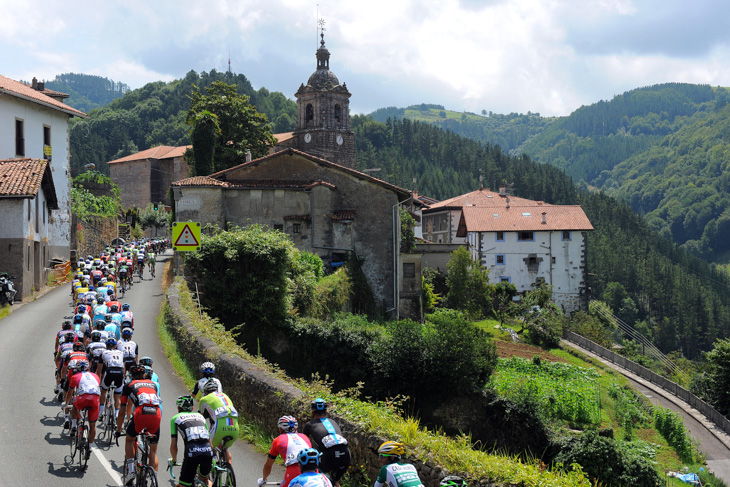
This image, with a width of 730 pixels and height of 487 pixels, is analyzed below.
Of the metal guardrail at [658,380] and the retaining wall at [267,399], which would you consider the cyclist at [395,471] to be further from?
the metal guardrail at [658,380]

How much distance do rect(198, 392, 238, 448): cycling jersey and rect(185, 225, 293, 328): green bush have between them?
15040 millimetres

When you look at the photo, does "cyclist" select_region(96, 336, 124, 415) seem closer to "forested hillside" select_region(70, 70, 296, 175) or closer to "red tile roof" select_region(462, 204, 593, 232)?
"red tile roof" select_region(462, 204, 593, 232)

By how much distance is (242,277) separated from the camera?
25.7 meters

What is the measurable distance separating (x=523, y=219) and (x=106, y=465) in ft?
208

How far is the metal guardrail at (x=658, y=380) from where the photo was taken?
3825 cm

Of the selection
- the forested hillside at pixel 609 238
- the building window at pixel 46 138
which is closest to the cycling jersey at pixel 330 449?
the building window at pixel 46 138

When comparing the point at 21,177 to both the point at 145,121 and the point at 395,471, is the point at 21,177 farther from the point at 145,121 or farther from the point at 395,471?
the point at 145,121

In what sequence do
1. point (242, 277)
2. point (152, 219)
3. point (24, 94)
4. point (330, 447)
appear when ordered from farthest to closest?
point (152, 219)
point (24, 94)
point (242, 277)
point (330, 447)

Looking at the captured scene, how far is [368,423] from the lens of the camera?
35.5ft

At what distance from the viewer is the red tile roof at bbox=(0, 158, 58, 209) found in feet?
93.5

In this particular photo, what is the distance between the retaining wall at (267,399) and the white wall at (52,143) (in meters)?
24.0

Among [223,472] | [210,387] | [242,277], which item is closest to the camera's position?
[223,472]

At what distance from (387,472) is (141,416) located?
384 cm

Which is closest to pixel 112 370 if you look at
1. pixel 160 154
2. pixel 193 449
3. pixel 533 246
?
pixel 193 449
